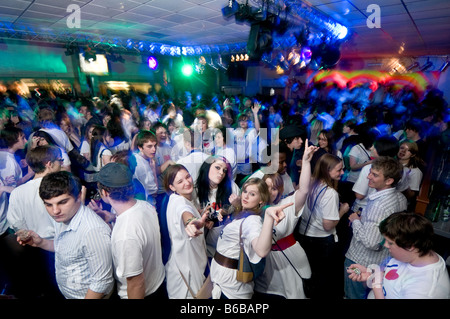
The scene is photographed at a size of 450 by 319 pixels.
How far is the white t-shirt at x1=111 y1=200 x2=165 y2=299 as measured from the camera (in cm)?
124

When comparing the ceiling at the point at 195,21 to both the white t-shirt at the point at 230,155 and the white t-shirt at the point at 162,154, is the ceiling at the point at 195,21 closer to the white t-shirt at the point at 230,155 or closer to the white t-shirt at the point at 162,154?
the white t-shirt at the point at 230,155

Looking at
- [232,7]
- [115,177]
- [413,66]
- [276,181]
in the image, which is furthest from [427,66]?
[115,177]

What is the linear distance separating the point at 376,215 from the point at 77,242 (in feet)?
6.25

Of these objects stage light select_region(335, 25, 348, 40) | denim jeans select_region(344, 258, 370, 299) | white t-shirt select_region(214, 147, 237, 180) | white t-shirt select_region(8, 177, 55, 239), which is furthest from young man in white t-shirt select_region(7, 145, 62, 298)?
stage light select_region(335, 25, 348, 40)

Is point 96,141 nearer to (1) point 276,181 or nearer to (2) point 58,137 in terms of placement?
(2) point 58,137

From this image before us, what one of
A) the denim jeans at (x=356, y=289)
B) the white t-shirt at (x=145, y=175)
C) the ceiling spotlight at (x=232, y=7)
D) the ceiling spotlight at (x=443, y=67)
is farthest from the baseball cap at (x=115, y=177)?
the ceiling spotlight at (x=443, y=67)

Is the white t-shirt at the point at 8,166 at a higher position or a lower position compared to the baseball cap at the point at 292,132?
lower

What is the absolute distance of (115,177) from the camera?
139 cm

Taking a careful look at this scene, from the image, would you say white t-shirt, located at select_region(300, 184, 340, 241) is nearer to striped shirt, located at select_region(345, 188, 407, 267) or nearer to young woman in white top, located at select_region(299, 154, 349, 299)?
young woman in white top, located at select_region(299, 154, 349, 299)

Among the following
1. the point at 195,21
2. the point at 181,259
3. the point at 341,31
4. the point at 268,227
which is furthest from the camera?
the point at 195,21

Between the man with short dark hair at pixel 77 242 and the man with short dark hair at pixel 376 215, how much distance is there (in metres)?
1.68

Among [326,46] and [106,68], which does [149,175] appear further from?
[106,68]

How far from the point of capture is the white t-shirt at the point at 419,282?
3.38 feet
